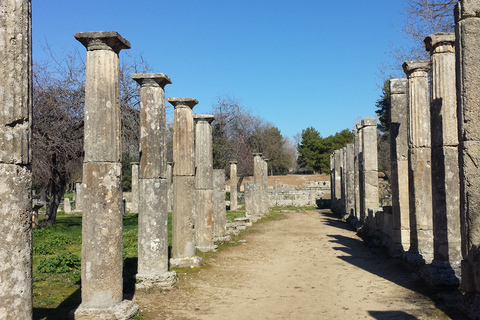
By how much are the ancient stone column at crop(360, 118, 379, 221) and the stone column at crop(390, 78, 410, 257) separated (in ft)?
14.3

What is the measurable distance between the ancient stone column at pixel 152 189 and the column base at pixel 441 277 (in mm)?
4912

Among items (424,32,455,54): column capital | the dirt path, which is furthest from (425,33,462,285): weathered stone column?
the dirt path

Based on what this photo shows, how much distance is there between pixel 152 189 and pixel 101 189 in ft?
7.53

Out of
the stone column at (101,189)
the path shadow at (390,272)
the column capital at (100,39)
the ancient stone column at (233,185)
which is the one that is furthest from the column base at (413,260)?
the ancient stone column at (233,185)

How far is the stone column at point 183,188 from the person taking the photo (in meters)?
10.8

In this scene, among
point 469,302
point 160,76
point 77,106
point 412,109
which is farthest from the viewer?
point 77,106

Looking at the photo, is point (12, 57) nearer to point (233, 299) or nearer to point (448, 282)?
point (233, 299)

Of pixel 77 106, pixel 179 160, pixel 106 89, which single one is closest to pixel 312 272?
pixel 179 160

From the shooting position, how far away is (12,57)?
388cm

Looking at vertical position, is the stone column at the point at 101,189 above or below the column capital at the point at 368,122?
below

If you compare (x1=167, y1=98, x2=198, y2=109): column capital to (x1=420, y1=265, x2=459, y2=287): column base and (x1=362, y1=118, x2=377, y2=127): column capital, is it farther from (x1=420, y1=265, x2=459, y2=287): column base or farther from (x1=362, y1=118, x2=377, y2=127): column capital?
(x1=362, y1=118, x2=377, y2=127): column capital

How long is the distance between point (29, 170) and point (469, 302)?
20.0ft

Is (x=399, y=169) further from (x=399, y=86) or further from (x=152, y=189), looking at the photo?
(x=152, y=189)

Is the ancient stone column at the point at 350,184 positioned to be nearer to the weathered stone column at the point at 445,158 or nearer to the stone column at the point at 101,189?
the weathered stone column at the point at 445,158
